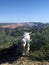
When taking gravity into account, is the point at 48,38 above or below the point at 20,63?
above

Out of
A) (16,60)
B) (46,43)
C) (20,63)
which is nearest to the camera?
(20,63)

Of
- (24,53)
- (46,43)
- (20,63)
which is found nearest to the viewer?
(20,63)

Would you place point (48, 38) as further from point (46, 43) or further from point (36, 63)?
point (36, 63)

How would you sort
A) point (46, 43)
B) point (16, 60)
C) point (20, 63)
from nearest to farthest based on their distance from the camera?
point (20, 63), point (16, 60), point (46, 43)

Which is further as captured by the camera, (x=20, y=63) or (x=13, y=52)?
(x=13, y=52)

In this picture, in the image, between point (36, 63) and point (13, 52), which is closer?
point (36, 63)

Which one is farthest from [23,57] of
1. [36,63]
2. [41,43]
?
[41,43]

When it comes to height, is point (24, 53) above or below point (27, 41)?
below

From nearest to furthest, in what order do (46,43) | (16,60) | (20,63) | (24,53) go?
(20,63), (16,60), (24,53), (46,43)

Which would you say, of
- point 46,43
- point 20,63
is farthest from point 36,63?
point 46,43

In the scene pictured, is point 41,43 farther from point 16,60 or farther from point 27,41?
point 16,60
